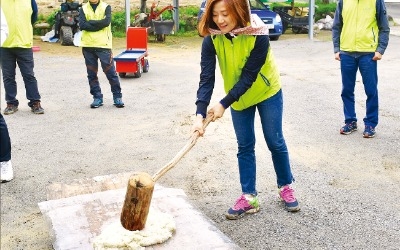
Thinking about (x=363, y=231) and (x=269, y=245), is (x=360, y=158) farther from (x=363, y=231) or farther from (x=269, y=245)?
(x=269, y=245)

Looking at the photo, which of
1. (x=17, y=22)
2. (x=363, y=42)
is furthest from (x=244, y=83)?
(x=17, y=22)

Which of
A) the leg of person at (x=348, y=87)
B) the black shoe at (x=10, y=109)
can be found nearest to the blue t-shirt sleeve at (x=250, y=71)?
the leg of person at (x=348, y=87)

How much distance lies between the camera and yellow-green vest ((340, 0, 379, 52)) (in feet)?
19.7

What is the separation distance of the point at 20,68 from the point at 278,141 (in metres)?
4.19

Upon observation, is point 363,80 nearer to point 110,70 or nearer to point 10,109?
point 110,70

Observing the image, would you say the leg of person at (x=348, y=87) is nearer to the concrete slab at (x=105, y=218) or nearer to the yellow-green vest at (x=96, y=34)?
the concrete slab at (x=105, y=218)

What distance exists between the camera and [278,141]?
412cm

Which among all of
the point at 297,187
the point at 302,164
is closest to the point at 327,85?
the point at 302,164

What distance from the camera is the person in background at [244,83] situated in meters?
3.62

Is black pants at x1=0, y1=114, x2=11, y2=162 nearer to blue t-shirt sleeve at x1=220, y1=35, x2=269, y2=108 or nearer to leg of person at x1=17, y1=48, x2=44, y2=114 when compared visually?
blue t-shirt sleeve at x1=220, y1=35, x2=269, y2=108

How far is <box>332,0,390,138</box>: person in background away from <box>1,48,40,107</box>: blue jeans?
369 centimetres

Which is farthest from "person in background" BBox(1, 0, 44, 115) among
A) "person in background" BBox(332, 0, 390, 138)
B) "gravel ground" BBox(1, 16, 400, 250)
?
"person in background" BBox(332, 0, 390, 138)

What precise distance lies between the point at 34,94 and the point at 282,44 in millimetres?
9393

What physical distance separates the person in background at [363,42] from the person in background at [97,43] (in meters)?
3.01
